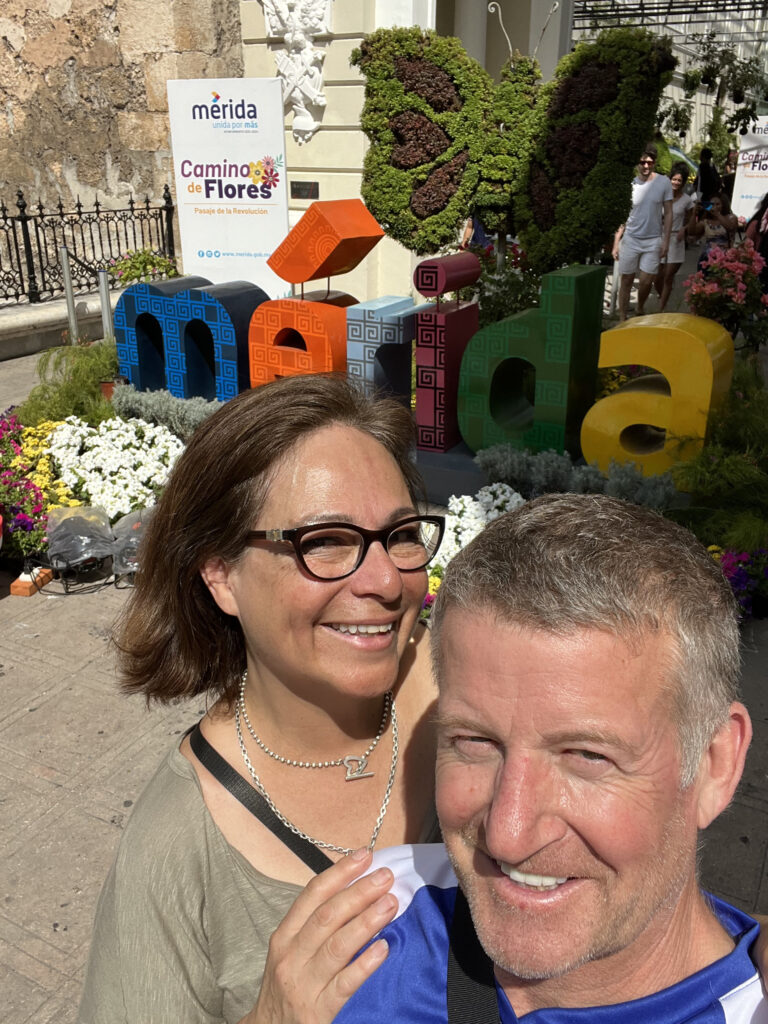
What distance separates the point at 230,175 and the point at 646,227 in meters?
5.57

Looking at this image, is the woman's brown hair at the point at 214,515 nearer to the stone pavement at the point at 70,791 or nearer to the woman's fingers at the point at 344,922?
the woman's fingers at the point at 344,922

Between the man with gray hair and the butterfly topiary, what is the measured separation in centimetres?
812

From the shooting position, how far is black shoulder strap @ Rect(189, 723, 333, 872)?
159 centimetres

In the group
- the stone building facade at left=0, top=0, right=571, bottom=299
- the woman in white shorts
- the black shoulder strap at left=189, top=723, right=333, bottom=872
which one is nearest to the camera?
the black shoulder strap at left=189, top=723, right=333, bottom=872

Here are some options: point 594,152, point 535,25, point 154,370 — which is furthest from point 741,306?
point 535,25

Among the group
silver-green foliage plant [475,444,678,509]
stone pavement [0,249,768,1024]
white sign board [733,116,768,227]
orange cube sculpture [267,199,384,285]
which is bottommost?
stone pavement [0,249,768,1024]

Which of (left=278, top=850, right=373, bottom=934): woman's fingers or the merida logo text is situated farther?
the merida logo text

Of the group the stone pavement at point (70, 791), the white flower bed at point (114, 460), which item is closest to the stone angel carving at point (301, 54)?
the white flower bed at point (114, 460)

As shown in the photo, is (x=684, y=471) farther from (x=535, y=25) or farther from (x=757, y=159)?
(x=535, y=25)

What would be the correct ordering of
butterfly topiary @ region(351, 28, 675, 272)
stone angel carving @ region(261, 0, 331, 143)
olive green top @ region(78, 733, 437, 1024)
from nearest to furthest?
olive green top @ region(78, 733, 437, 1024) → butterfly topiary @ region(351, 28, 675, 272) → stone angel carving @ region(261, 0, 331, 143)

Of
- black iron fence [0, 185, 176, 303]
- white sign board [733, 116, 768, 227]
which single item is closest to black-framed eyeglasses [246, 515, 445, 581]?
black iron fence [0, 185, 176, 303]

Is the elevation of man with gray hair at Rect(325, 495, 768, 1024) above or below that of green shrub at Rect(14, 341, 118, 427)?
above

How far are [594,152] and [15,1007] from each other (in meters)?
8.35

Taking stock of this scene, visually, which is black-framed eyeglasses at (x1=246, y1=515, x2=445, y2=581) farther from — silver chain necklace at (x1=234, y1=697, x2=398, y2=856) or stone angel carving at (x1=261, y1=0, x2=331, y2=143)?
stone angel carving at (x1=261, y1=0, x2=331, y2=143)
